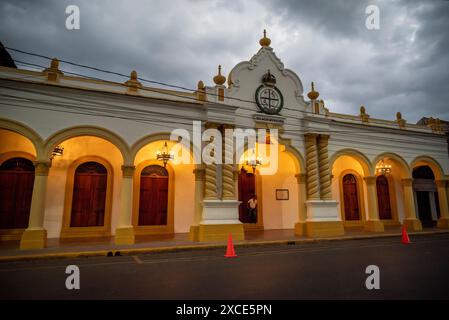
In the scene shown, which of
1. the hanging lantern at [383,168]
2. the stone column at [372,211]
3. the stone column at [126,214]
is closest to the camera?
the stone column at [126,214]

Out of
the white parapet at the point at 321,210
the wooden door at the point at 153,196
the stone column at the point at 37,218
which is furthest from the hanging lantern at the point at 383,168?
the stone column at the point at 37,218

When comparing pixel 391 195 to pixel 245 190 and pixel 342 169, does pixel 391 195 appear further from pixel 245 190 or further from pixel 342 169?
pixel 245 190

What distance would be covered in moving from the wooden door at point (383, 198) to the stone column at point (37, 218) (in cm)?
1751

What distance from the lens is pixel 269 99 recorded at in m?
13.1

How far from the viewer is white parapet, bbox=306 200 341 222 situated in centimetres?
1288

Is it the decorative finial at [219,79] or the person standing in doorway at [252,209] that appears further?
the person standing in doorway at [252,209]

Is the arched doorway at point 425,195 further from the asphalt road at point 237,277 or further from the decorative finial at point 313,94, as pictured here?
the asphalt road at point 237,277

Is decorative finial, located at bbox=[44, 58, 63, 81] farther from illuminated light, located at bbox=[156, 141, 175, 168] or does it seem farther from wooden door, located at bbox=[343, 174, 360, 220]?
wooden door, located at bbox=[343, 174, 360, 220]

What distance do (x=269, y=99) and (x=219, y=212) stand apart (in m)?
5.80

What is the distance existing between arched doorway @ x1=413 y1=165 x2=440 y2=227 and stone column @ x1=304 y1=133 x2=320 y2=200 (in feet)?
30.9

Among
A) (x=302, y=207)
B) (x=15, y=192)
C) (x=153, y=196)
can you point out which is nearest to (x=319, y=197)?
(x=302, y=207)

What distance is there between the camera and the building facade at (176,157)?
32.9ft

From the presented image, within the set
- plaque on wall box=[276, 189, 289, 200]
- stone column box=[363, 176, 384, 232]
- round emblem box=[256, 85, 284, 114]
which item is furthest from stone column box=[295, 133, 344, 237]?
stone column box=[363, 176, 384, 232]
